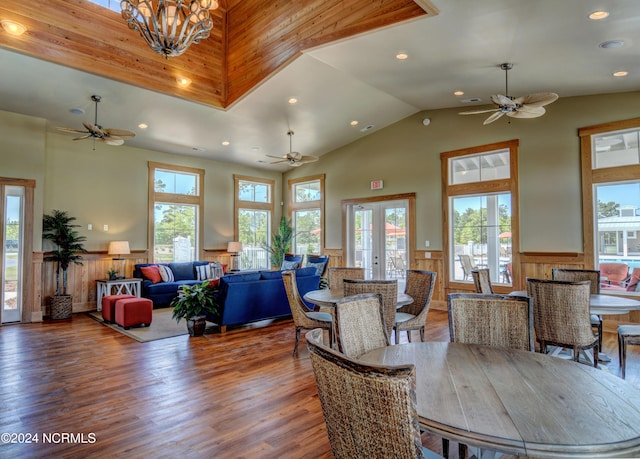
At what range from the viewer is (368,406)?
42.2 inches

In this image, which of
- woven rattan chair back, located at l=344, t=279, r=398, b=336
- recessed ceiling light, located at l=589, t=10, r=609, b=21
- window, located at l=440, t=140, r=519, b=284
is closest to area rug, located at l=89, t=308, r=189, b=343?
woven rattan chair back, located at l=344, t=279, r=398, b=336

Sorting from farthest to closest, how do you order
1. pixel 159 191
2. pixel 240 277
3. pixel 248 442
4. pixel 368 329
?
pixel 159 191, pixel 240 277, pixel 248 442, pixel 368 329

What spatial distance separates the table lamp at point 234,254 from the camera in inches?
362

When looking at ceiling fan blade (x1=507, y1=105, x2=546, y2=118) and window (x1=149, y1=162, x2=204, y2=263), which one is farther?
window (x1=149, y1=162, x2=204, y2=263)

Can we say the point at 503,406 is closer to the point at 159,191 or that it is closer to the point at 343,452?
the point at 343,452

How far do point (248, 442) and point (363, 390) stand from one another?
1.85 metres

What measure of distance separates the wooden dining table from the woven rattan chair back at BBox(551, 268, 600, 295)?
3222 millimetres

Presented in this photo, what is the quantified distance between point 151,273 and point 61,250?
161 cm

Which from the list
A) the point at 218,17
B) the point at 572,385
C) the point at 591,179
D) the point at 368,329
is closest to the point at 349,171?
the point at 218,17

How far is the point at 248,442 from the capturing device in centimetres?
251

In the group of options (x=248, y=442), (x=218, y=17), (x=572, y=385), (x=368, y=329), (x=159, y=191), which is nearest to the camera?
(x=572, y=385)

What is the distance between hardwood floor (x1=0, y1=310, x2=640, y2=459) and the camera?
248 centimetres

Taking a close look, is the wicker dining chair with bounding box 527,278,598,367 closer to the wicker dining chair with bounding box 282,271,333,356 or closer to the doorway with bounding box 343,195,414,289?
the wicker dining chair with bounding box 282,271,333,356

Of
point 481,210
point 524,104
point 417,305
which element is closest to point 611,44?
point 524,104
